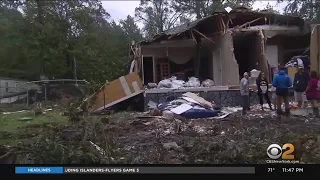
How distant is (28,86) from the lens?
4371mm

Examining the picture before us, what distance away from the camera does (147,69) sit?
31.4 feet

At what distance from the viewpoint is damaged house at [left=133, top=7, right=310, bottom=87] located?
9578 millimetres

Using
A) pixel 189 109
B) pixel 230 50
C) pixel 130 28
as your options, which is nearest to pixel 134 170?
pixel 130 28

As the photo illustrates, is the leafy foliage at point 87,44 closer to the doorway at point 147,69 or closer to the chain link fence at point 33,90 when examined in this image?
the chain link fence at point 33,90

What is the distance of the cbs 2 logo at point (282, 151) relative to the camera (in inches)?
70.3

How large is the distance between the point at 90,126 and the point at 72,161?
2.92 feet

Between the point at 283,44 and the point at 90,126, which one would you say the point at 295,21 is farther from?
the point at 90,126

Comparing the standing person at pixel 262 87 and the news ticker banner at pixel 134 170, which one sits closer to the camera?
the news ticker banner at pixel 134 170

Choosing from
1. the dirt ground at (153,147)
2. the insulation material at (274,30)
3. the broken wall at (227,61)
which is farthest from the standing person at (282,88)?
the insulation material at (274,30)

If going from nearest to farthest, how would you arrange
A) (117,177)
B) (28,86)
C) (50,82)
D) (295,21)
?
(117,177), (50,82), (28,86), (295,21)

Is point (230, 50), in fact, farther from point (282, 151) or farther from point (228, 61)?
point (282, 151)

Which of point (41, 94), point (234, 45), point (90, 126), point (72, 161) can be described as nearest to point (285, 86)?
point (90, 126)

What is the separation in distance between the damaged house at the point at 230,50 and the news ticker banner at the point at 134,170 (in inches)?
280

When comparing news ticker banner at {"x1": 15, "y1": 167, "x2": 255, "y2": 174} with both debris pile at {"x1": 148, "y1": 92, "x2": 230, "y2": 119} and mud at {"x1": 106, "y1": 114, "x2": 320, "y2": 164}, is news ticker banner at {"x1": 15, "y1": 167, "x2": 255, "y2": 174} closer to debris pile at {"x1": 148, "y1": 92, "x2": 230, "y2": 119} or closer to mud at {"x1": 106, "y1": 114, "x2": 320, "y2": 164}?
mud at {"x1": 106, "y1": 114, "x2": 320, "y2": 164}
